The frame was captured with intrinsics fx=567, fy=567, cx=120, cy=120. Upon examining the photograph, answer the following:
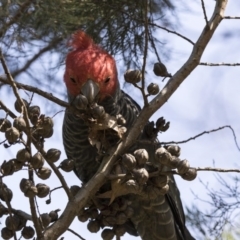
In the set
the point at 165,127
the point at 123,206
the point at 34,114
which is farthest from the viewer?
the point at 123,206

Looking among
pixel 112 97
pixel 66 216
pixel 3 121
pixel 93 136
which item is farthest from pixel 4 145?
pixel 112 97

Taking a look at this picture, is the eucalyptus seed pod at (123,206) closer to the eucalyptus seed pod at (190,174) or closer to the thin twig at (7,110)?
the eucalyptus seed pod at (190,174)

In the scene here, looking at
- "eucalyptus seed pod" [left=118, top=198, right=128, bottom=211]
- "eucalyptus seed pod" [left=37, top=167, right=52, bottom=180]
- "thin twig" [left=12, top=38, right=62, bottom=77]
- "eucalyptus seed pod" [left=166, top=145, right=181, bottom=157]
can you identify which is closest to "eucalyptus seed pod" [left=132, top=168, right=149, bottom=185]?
"eucalyptus seed pod" [left=166, top=145, right=181, bottom=157]

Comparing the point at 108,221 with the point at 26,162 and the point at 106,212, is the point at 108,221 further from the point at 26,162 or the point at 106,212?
the point at 26,162

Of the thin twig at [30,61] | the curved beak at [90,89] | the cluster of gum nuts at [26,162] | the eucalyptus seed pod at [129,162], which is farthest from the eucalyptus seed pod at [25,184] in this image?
the thin twig at [30,61]

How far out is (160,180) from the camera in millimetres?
1568

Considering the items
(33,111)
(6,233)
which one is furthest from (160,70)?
(6,233)

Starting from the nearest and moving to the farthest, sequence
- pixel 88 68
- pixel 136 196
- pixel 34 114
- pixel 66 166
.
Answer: pixel 34 114
pixel 66 166
pixel 88 68
pixel 136 196

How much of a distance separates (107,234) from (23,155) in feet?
1.94

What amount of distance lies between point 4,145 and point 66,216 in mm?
234

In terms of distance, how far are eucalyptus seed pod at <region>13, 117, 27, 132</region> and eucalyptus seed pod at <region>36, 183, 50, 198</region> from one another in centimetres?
16

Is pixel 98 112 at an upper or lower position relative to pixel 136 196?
lower

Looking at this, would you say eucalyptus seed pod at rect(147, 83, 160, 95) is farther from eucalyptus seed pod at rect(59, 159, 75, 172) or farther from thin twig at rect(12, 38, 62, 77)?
thin twig at rect(12, 38, 62, 77)

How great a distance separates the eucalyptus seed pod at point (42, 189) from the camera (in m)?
1.41
